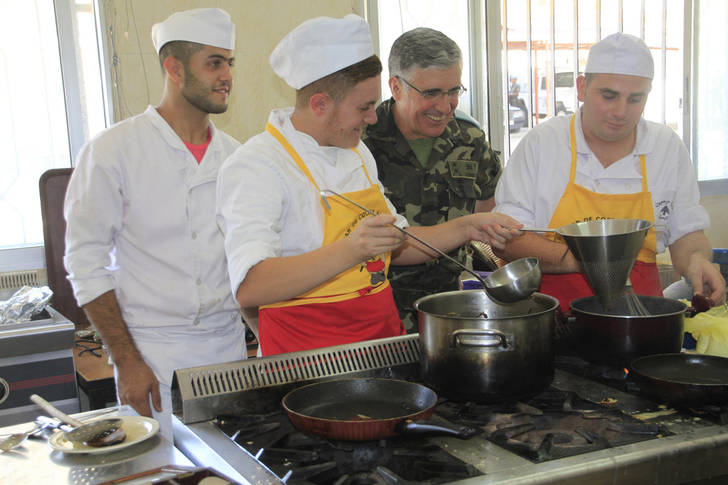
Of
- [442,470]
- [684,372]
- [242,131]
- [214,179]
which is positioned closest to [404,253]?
[214,179]

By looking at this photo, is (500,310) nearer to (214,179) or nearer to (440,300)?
(440,300)

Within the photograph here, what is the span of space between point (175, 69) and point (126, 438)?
1305 mm

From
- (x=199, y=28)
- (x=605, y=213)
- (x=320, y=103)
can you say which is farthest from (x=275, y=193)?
(x=605, y=213)

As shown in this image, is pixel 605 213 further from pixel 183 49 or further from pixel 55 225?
pixel 55 225

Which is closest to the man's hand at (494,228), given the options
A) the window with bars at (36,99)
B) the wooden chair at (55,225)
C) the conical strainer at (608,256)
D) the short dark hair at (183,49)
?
the conical strainer at (608,256)

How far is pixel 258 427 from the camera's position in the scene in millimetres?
1266

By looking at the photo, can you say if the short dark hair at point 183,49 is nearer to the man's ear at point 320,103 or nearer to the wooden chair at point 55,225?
the man's ear at point 320,103

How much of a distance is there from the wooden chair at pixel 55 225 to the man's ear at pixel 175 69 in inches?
38.9

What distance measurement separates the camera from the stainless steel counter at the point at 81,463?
1.09 meters

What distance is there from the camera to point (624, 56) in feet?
6.68

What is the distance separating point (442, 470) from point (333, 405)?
0.33 metres

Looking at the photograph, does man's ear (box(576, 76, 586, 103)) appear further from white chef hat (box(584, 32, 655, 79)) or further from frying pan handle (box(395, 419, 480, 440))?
frying pan handle (box(395, 419, 480, 440))

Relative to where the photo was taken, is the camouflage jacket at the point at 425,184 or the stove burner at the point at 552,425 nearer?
the stove burner at the point at 552,425

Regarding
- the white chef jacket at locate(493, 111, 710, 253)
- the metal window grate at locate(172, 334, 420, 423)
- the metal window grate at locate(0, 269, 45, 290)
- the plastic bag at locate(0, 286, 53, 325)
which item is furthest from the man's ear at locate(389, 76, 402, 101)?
the metal window grate at locate(0, 269, 45, 290)
